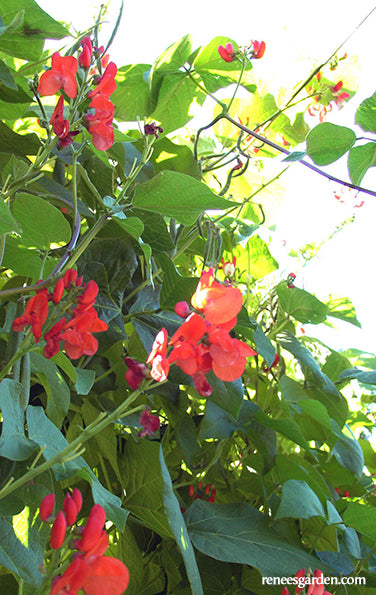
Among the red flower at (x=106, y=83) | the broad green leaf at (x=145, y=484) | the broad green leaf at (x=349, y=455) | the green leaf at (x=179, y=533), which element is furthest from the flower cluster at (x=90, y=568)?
the broad green leaf at (x=349, y=455)

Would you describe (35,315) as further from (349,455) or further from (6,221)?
(349,455)

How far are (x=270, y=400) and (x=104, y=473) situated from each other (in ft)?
1.47

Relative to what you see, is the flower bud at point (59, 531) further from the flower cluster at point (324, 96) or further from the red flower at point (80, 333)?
the flower cluster at point (324, 96)

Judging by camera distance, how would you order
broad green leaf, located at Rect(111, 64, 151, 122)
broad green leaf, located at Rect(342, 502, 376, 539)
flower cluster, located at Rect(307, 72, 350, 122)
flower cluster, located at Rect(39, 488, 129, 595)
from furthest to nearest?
1. flower cluster, located at Rect(307, 72, 350, 122)
2. broad green leaf, located at Rect(111, 64, 151, 122)
3. broad green leaf, located at Rect(342, 502, 376, 539)
4. flower cluster, located at Rect(39, 488, 129, 595)

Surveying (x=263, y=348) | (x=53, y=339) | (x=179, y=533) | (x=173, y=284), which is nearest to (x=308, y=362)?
(x=263, y=348)

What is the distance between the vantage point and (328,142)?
0.88 metres

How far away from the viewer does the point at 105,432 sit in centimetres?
68

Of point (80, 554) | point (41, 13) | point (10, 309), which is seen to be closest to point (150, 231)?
point (10, 309)

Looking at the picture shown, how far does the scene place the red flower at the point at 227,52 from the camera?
91 cm

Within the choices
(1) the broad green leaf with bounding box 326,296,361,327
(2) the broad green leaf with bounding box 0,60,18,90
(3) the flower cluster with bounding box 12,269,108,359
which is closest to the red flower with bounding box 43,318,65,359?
(3) the flower cluster with bounding box 12,269,108,359

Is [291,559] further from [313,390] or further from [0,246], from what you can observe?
[0,246]

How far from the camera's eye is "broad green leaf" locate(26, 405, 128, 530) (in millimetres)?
419

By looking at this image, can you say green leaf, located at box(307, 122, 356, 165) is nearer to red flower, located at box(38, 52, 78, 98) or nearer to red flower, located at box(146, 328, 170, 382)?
red flower, located at box(38, 52, 78, 98)

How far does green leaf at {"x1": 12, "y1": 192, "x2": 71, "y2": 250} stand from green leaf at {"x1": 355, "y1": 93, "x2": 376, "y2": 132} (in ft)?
2.21
